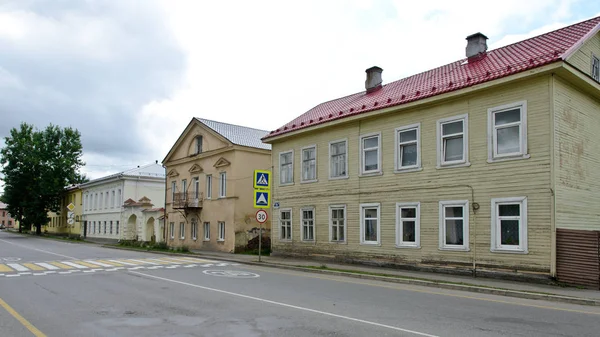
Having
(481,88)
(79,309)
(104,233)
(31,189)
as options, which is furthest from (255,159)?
(31,189)

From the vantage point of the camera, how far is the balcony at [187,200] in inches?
1310

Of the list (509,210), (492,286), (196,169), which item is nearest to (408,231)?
(509,210)

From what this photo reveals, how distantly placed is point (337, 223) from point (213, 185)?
1305 centimetres

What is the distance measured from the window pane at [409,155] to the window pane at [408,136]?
262mm

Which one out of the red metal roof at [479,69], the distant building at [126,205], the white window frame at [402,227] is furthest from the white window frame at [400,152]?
the distant building at [126,205]

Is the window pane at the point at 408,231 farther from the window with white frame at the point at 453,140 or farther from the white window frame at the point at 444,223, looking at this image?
the window with white frame at the point at 453,140

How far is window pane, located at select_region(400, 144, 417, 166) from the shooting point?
61.0 feet

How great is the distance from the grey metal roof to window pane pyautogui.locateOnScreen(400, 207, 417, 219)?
14659 millimetres

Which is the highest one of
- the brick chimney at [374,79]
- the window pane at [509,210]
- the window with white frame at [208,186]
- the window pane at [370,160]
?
the brick chimney at [374,79]

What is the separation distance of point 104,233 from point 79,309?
147ft

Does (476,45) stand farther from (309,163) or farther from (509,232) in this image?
(309,163)

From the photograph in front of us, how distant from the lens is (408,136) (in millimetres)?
18891

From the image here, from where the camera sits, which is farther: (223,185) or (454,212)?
(223,185)

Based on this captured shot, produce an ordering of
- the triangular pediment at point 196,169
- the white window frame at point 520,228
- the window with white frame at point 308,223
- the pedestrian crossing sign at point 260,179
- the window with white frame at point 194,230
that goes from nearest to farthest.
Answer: the white window frame at point 520,228
the pedestrian crossing sign at point 260,179
the window with white frame at point 308,223
the window with white frame at point 194,230
the triangular pediment at point 196,169
